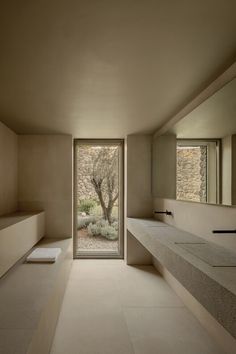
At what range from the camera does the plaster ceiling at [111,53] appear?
1.38 m

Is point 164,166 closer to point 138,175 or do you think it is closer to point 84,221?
point 138,175

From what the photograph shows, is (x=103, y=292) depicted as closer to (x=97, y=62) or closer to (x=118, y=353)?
(x=118, y=353)

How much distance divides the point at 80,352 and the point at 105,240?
9.04 ft

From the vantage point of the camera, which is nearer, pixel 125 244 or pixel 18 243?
pixel 18 243

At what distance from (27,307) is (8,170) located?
7.98ft

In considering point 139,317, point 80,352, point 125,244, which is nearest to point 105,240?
point 125,244

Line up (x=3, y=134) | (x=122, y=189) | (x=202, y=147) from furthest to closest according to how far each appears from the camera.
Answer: (x=122, y=189)
(x=3, y=134)
(x=202, y=147)

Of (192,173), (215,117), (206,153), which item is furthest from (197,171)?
(215,117)

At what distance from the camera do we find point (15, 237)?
9.07 feet

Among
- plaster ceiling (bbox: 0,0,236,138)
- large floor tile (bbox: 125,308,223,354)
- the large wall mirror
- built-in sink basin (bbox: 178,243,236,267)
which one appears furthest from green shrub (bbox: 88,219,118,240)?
built-in sink basin (bbox: 178,243,236,267)

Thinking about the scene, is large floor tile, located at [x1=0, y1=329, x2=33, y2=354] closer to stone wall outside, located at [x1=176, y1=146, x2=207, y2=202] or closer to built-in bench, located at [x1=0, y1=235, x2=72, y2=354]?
built-in bench, located at [x1=0, y1=235, x2=72, y2=354]

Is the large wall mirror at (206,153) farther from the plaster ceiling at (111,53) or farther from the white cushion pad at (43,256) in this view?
the white cushion pad at (43,256)

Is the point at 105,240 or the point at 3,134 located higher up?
the point at 3,134

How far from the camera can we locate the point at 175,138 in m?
3.31
